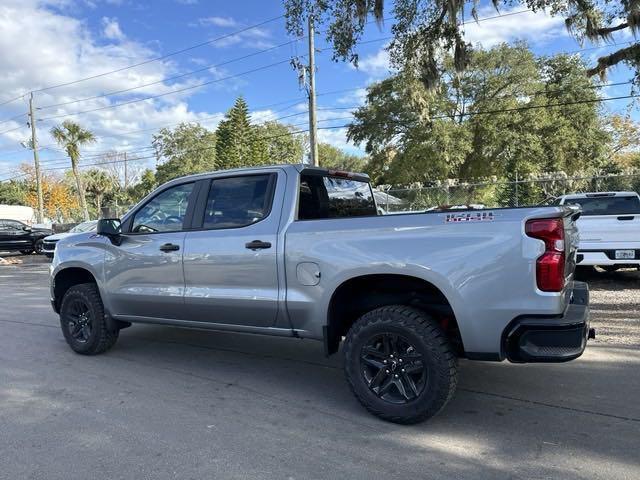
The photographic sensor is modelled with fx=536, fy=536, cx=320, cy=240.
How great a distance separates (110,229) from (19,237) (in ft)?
64.7

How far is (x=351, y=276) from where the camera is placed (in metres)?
4.00

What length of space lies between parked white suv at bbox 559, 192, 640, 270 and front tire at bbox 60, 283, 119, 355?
744 centimetres

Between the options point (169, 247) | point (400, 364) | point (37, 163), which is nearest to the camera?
point (400, 364)

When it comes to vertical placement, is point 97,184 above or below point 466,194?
above

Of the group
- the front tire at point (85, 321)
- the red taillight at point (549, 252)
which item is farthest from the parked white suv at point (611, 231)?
the front tire at point (85, 321)

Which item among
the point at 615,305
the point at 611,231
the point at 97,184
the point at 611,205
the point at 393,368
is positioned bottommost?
the point at 615,305

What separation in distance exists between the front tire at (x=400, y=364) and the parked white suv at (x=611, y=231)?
6.34 metres

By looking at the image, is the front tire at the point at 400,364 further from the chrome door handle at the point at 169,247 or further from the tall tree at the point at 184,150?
the tall tree at the point at 184,150

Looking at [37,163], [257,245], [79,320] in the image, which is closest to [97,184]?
[37,163]

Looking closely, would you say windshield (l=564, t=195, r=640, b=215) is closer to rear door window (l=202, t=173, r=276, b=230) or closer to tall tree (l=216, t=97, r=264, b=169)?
rear door window (l=202, t=173, r=276, b=230)

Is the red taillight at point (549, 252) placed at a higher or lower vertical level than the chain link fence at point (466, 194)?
lower

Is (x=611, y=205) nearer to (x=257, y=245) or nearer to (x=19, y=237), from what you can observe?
(x=257, y=245)

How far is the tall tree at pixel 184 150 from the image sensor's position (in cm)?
5972

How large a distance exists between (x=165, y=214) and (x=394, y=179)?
32328 millimetres
